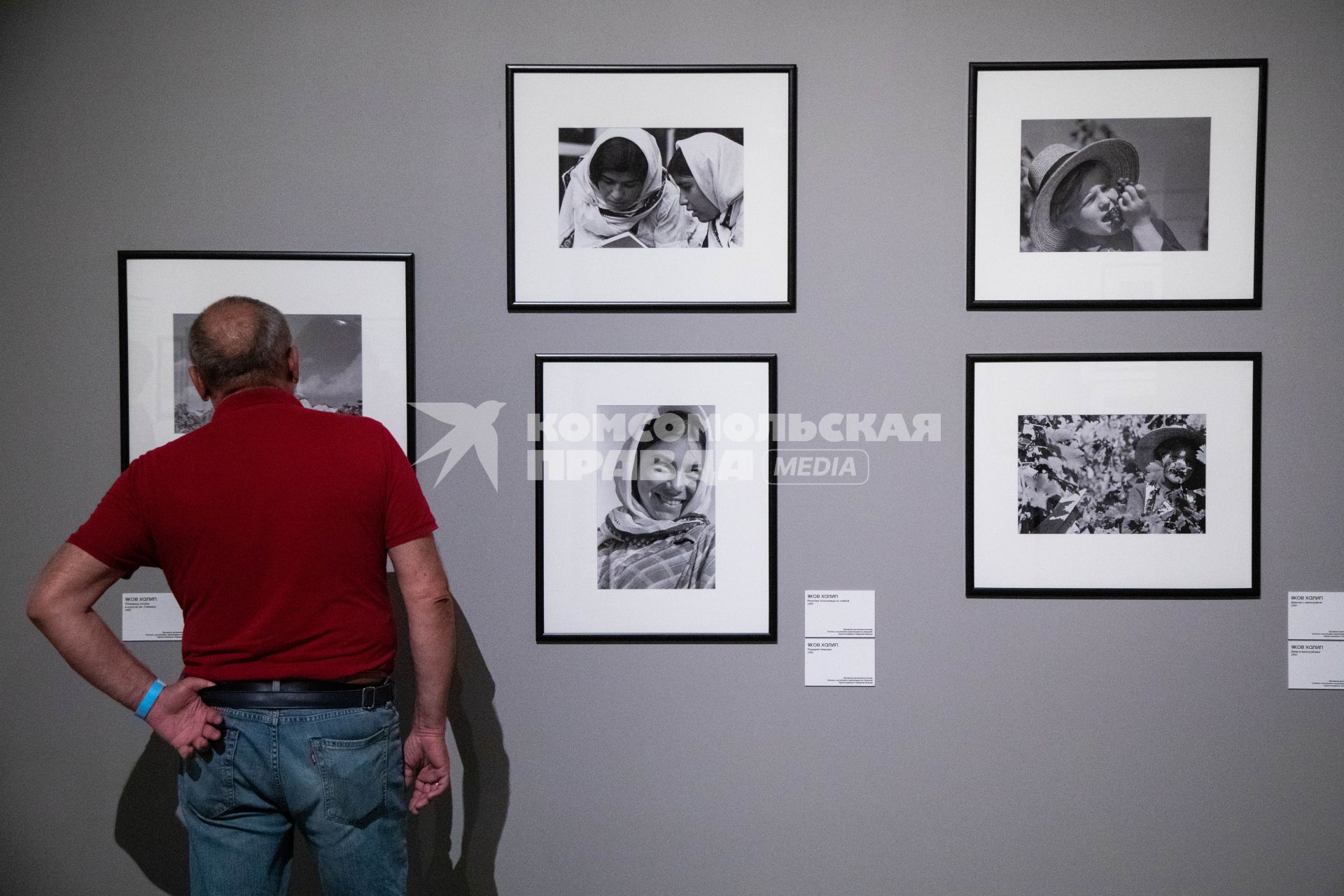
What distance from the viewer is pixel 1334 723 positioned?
1.77 meters

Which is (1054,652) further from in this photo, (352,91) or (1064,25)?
(352,91)

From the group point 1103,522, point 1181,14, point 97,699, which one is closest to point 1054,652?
point 1103,522

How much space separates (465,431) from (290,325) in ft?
1.51

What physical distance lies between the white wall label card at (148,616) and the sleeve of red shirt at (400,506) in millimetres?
750

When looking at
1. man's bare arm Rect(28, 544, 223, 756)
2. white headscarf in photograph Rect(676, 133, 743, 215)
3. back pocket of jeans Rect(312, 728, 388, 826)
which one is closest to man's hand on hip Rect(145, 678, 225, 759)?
man's bare arm Rect(28, 544, 223, 756)

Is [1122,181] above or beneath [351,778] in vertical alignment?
above

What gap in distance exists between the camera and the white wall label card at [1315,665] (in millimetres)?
1772

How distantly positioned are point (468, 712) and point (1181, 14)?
7.65 ft

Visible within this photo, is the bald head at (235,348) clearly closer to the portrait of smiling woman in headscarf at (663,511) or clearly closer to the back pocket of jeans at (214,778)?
the back pocket of jeans at (214,778)

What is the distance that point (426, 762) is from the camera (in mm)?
1505

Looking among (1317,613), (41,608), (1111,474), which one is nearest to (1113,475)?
(1111,474)

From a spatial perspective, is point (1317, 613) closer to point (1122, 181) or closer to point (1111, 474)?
point (1111, 474)

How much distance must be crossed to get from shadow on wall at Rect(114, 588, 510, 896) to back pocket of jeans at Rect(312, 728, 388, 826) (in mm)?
385

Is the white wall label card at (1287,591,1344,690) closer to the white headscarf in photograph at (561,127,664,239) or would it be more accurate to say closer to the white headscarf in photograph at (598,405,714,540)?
the white headscarf in photograph at (598,405,714,540)
